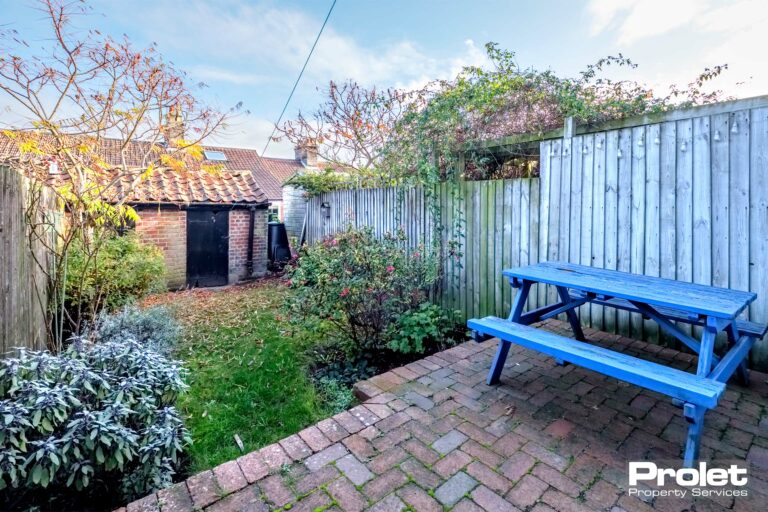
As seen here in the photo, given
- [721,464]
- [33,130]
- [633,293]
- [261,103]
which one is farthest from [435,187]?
[261,103]

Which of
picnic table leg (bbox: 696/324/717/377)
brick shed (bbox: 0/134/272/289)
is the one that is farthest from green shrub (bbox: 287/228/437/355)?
brick shed (bbox: 0/134/272/289)

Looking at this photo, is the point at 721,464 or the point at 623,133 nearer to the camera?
the point at 721,464

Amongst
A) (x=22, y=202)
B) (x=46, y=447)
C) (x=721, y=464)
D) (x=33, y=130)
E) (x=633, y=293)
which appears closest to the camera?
(x=46, y=447)

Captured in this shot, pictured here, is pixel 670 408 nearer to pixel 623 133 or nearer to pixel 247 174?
pixel 623 133

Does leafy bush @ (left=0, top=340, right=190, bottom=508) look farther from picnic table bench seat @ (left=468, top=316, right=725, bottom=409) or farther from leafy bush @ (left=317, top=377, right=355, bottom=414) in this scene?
picnic table bench seat @ (left=468, top=316, right=725, bottom=409)

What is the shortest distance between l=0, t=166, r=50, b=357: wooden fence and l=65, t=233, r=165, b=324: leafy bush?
134 cm

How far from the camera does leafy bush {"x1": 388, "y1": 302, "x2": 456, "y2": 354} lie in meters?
3.38

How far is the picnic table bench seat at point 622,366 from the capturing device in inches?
65.8

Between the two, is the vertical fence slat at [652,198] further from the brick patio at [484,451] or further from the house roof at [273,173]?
the house roof at [273,173]

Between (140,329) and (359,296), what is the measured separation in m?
2.41

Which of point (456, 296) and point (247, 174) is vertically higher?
point (247, 174)

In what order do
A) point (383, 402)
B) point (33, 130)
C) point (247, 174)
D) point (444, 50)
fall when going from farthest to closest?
point (247, 174) → point (444, 50) → point (33, 130) → point (383, 402)

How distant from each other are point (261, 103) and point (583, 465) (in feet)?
28.6

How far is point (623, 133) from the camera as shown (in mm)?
3258
